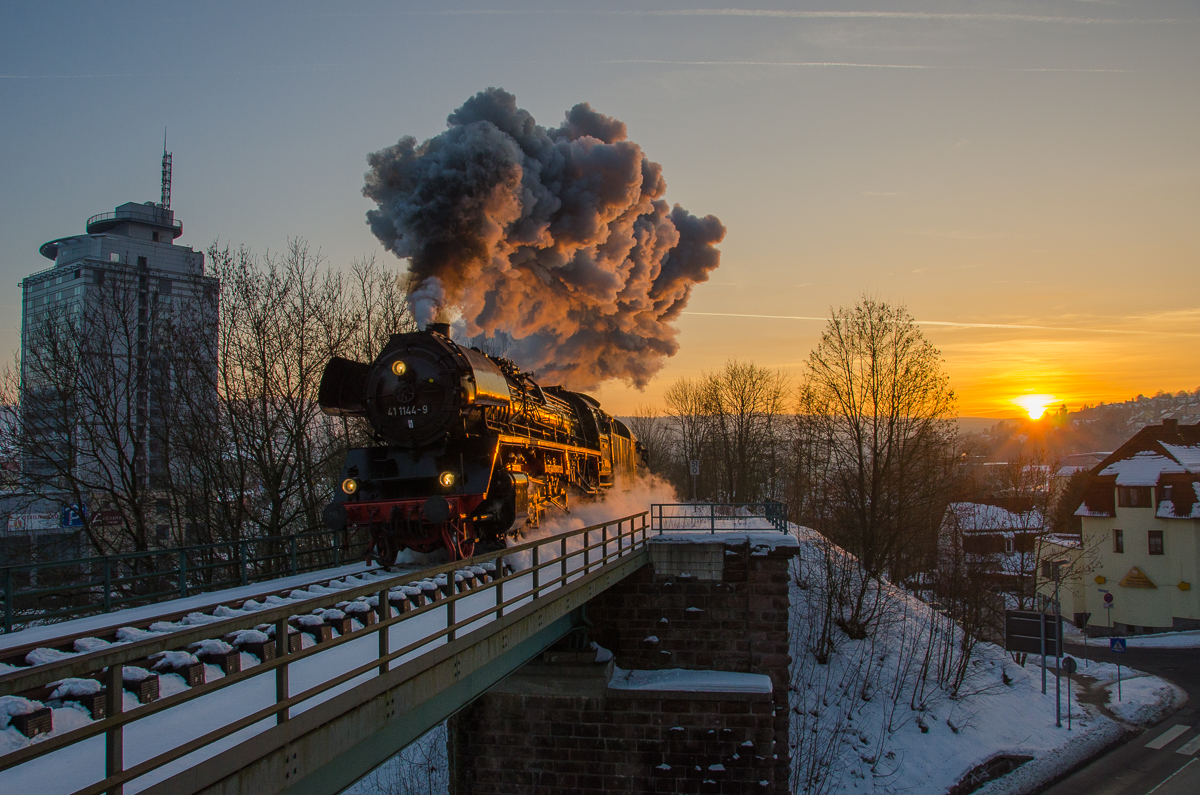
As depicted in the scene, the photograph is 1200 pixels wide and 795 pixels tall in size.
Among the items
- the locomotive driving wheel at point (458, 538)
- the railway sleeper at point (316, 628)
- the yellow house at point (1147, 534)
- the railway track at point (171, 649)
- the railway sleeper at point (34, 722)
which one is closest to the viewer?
the railway sleeper at point (34, 722)

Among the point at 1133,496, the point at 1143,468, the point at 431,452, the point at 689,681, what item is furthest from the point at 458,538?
the point at 1143,468

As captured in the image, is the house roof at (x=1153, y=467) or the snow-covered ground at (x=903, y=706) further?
the house roof at (x=1153, y=467)

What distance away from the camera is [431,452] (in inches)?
443

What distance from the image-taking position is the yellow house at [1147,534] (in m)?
33.2

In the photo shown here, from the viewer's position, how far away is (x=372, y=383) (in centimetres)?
1170

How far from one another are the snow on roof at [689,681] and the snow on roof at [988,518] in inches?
749

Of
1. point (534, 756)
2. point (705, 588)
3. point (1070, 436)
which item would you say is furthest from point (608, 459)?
point (1070, 436)

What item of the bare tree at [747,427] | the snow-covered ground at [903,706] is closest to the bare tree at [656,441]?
the bare tree at [747,427]

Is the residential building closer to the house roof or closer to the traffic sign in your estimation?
the traffic sign

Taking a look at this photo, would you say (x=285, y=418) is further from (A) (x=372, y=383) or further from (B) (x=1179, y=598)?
(B) (x=1179, y=598)

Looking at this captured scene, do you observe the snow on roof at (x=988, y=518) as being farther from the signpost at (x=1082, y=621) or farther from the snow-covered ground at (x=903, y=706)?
the snow-covered ground at (x=903, y=706)

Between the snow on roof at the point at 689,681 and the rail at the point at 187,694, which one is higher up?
the rail at the point at 187,694

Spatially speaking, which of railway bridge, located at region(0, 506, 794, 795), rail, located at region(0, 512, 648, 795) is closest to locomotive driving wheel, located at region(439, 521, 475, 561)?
railway bridge, located at region(0, 506, 794, 795)

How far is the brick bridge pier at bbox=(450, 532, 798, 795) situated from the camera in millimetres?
13227
